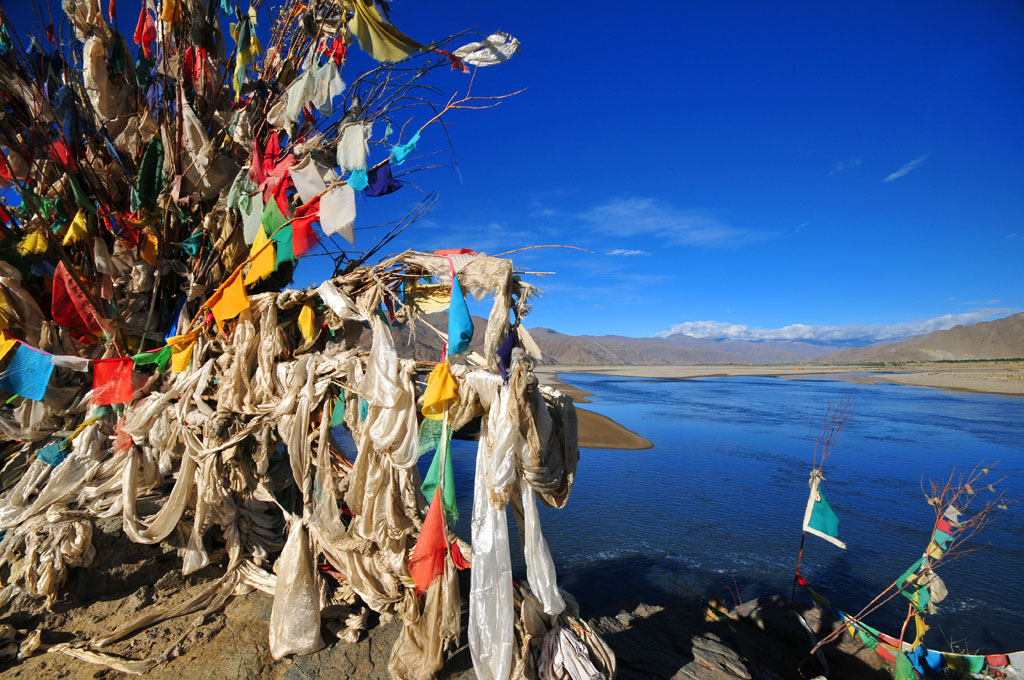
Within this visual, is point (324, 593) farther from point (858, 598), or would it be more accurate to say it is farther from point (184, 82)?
point (858, 598)

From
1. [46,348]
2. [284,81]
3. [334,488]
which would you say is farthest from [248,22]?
[334,488]

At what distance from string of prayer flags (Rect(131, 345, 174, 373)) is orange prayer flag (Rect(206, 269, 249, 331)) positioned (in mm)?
1029

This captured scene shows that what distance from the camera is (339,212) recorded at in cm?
410

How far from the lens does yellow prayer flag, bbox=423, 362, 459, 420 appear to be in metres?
3.64

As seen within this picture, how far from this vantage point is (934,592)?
17.5 feet

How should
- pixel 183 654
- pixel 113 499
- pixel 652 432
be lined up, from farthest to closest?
pixel 652 432 < pixel 113 499 < pixel 183 654

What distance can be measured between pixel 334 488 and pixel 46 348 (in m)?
3.97

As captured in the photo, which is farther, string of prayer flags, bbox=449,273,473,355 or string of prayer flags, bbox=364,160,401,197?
string of prayer flags, bbox=364,160,401,197

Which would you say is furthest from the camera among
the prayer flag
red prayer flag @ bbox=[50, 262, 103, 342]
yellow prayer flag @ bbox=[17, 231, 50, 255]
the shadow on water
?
the prayer flag

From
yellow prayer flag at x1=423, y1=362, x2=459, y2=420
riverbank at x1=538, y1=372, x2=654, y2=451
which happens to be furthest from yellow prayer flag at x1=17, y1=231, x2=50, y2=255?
riverbank at x1=538, y1=372, x2=654, y2=451

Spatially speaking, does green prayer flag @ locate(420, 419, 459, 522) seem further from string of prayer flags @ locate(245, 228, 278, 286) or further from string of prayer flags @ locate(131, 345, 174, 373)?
string of prayer flags @ locate(131, 345, 174, 373)

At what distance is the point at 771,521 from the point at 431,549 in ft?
31.4

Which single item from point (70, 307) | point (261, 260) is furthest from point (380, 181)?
point (70, 307)

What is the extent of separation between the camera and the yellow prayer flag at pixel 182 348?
5.19 meters
